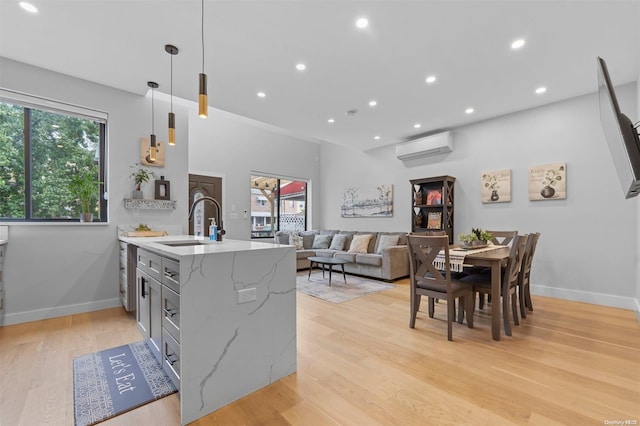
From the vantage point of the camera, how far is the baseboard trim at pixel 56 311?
2967 mm

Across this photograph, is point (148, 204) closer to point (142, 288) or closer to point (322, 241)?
point (142, 288)

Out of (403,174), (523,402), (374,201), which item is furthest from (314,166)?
(523,402)

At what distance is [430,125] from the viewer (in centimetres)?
498

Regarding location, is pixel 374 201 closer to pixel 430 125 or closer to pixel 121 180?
pixel 430 125

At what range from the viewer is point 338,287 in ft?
15.1

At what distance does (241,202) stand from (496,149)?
4.96m

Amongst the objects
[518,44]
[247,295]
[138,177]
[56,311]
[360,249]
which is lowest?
[56,311]

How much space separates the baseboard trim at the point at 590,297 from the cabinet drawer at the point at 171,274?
4628 mm

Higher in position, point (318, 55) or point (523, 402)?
point (318, 55)

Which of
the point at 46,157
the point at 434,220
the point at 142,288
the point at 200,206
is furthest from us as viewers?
the point at 200,206

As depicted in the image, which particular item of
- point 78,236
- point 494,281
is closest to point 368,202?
point 494,281

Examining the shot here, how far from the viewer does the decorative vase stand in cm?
402

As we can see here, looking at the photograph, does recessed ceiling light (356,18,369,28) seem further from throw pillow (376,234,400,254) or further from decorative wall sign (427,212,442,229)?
throw pillow (376,234,400,254)

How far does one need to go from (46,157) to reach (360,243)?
5.01 metres
